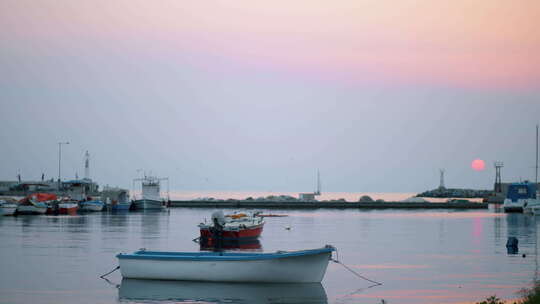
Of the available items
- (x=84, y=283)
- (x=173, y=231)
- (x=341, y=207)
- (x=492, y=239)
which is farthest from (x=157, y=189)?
(x=84, y=283)

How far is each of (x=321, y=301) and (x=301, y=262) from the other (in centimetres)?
252

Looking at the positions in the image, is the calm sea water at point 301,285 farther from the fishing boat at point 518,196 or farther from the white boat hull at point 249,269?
the fishing boat at point 518,196

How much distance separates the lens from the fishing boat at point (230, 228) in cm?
4531

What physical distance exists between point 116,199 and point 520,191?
215ft

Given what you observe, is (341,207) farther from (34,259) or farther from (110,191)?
(34,259)

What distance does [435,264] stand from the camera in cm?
3584

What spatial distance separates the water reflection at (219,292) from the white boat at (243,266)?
0.77 feet

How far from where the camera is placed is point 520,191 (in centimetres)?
11275

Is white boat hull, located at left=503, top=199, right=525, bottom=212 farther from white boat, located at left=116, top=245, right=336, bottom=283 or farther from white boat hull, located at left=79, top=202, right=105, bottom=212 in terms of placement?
white boat, located at left=116, top=245, right=336, bottom=283

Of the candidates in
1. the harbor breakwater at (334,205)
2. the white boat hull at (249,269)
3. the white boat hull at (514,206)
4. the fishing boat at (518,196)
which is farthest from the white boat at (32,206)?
the white boat hull at (249,269)

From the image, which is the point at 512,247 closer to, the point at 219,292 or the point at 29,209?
the point at 219,292

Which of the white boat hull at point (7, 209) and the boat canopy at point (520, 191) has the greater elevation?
the boat canopy at point (520, 191)

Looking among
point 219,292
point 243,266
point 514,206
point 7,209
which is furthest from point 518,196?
point 219,292

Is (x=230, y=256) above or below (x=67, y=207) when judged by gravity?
above
